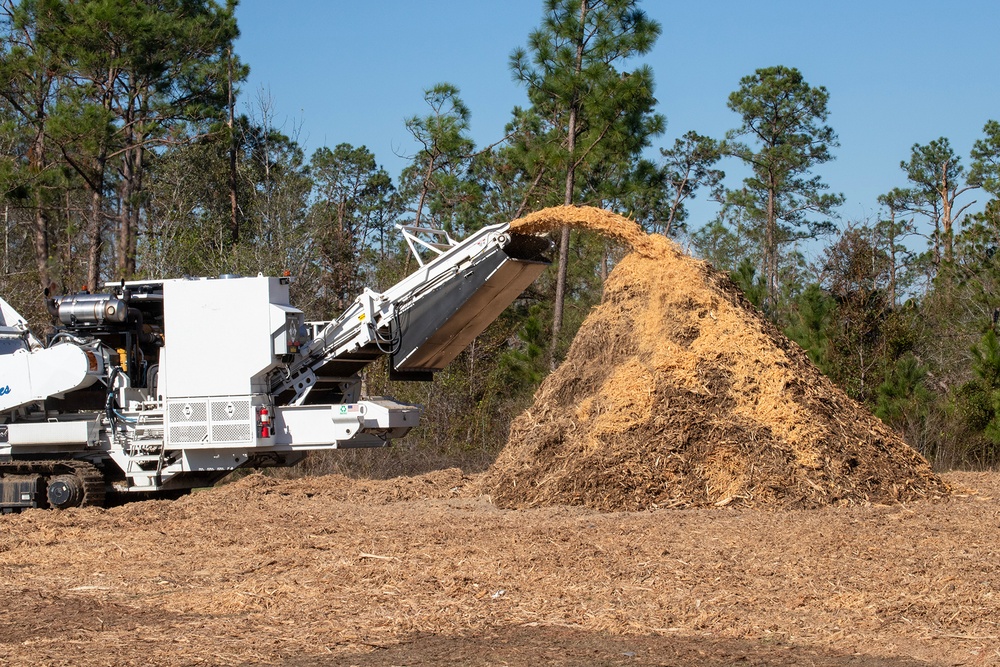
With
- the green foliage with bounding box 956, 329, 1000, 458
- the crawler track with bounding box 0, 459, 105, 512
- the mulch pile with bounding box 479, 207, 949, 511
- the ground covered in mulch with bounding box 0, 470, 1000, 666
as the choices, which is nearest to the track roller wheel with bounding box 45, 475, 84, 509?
the crawler track with bounding box 0, 459, 105, 512

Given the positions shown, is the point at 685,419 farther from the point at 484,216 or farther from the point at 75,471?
the point at 484,216

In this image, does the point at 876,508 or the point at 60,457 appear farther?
the point at 60,457

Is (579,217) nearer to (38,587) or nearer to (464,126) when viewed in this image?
(38,587)

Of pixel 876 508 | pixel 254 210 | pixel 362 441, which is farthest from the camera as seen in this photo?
pixel 254 210

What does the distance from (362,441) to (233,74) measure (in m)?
16.0

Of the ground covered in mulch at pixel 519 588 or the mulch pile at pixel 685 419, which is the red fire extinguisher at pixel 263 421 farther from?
the mulch pile at pixel 685 419

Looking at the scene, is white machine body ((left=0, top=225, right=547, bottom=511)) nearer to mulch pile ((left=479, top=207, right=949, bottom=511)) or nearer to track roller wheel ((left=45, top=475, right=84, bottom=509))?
track roller wheel ((left=45, top=475, right=84, bottom=509))

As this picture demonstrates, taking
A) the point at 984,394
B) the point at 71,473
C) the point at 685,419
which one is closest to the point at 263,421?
the point at 71,473

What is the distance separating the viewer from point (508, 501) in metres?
11.6

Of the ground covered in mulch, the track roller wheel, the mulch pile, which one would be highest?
the mulch pile

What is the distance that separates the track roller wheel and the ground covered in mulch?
139cm

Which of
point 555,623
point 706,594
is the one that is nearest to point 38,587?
point 555,623

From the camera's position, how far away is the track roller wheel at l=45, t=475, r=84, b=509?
42.4 ft

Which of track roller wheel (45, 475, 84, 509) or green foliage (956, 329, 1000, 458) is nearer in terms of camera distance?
track roller wheel (45, 475, 84, 509)
